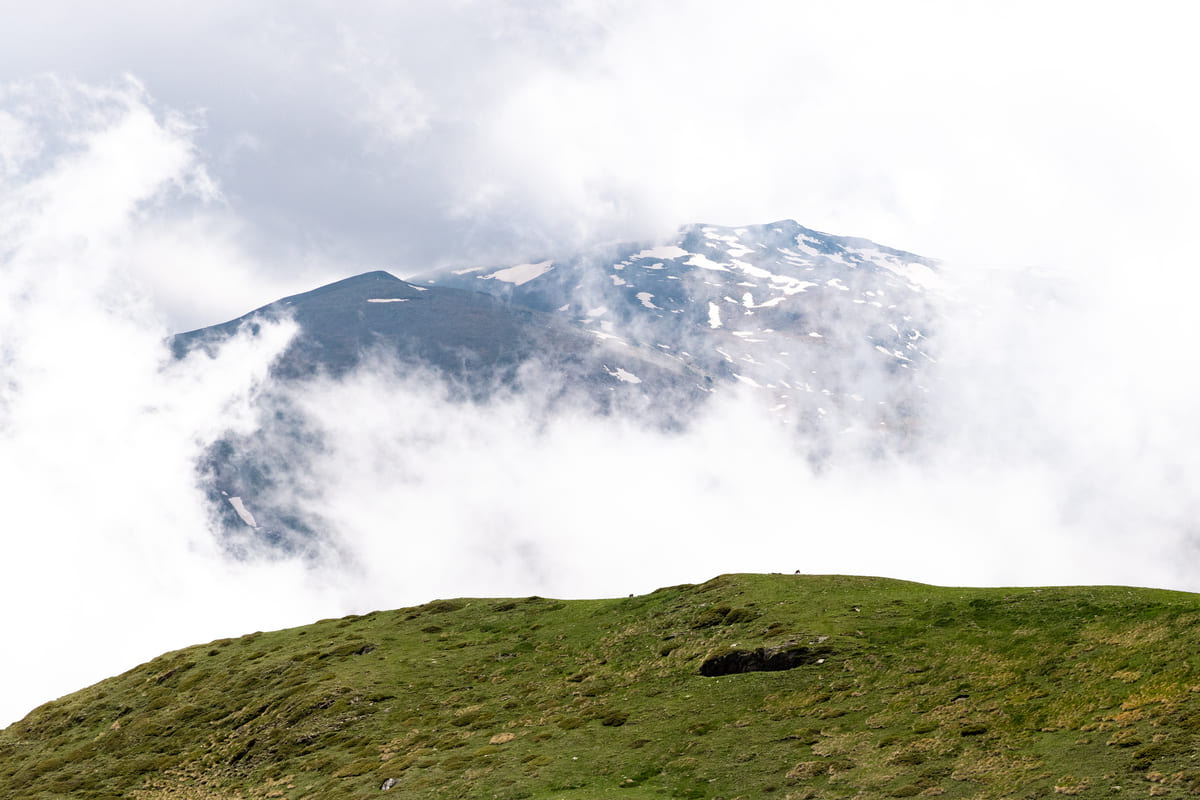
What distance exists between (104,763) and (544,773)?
53.1 meters

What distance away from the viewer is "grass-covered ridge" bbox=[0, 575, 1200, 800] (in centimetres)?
4362

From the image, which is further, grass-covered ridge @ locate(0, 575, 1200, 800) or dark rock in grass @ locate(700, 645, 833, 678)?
dark rock in grass @ locate(700, 645, 833, 678)

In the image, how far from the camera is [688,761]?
51344 millimetres

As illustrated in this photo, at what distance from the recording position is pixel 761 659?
64.3 m

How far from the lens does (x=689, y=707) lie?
60.2 metres

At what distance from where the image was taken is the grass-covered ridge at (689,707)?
43.6m

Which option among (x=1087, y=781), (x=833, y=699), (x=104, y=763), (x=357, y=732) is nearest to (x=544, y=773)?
(x=833, y=699)

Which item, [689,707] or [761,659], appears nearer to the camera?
[689,707]

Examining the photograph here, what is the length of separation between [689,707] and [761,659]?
7447 millimetres

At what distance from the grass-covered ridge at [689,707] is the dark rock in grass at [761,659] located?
0.22 meters

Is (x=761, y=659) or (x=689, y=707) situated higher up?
(x=761, y=659)

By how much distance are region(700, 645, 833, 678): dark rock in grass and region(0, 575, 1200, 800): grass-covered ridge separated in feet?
0.71

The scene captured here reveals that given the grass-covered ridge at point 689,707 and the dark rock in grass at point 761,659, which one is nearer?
the grass-covered ridge at point 689,707

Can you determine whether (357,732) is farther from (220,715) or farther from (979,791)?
(979,791)
